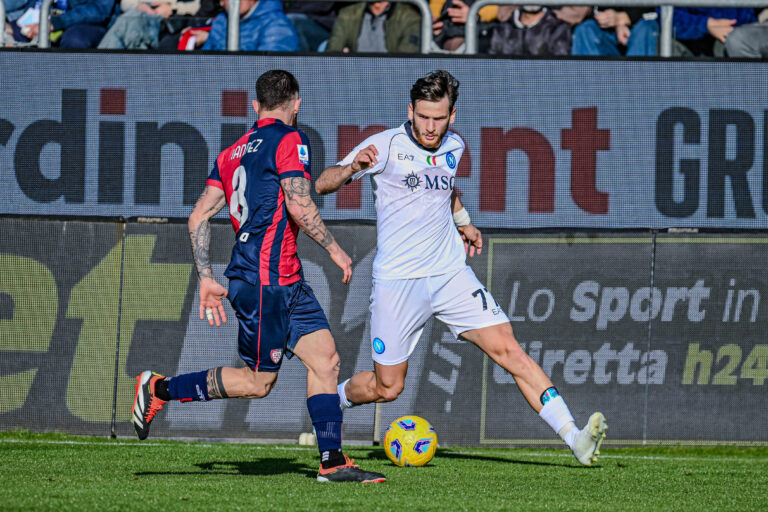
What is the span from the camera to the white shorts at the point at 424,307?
709 cm

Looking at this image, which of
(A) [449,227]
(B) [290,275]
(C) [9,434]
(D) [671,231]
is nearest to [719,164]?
(D) [671,231]

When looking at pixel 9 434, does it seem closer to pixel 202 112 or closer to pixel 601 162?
pixel 202 112

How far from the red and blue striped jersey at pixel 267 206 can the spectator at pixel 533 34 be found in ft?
15.9

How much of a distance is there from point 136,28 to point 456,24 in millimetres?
3208

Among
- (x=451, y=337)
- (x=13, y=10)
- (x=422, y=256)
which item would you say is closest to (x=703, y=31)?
Answer: (x=451, y=337)

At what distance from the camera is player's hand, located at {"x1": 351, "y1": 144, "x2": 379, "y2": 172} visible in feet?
20.9

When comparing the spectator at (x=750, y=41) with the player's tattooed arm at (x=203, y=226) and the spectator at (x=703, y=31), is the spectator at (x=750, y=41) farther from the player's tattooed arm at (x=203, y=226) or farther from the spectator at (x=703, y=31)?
the player's tattooed arm at (x=203, y=226)

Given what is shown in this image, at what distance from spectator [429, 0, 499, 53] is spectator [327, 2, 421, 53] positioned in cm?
42

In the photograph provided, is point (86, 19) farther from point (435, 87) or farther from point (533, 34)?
point (435, 87)

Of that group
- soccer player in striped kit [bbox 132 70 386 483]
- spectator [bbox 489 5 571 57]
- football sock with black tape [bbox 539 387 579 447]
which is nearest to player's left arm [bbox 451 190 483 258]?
football sock with black tape [bbox 539 387 579 447]

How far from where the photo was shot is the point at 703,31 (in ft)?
34.6

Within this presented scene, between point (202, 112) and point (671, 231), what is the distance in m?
4.52

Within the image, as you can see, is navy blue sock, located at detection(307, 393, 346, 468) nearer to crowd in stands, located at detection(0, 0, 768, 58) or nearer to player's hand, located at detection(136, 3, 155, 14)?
crowd in stands, located at detection(0, 0, 768, 58)

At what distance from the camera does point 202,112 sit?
1010 cm
